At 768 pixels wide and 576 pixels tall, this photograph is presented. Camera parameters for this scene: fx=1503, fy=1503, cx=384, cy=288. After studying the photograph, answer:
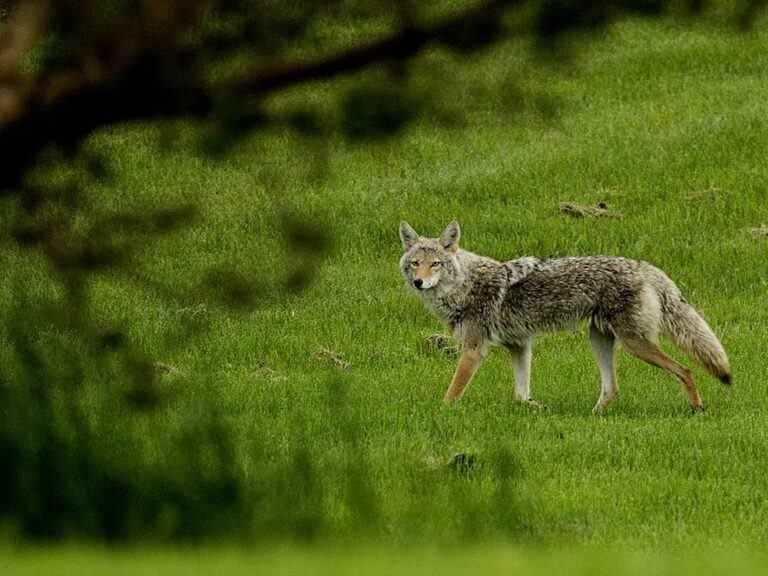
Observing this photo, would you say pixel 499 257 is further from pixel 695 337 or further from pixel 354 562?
→ pixel 354 562

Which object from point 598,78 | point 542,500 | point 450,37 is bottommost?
point 542,500

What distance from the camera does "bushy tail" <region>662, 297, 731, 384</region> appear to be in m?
12.0

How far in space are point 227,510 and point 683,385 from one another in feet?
22.6

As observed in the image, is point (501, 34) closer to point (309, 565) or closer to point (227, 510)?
point (309, 565)

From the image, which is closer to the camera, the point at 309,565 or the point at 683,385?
the point at 309,565

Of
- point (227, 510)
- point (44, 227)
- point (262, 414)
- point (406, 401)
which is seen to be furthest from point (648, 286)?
point (44, 227)

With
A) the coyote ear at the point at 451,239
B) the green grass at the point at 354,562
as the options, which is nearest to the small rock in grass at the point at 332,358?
the coyote ear at the point at 451,239

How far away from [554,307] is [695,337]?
4.39 feet

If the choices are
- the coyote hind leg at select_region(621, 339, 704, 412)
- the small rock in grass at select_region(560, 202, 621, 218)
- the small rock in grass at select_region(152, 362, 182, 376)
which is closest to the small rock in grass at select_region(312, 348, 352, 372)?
the small rock in grass at select_region(152, 362, 182, 376)

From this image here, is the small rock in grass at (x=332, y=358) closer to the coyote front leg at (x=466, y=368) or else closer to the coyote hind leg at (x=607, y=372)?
the coyote front leg at (x=466, y=368)

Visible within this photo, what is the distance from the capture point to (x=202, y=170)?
2234cm

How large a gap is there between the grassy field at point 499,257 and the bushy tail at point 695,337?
1.39 ft

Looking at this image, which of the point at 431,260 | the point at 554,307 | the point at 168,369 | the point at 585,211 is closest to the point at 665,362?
the point at 554,307

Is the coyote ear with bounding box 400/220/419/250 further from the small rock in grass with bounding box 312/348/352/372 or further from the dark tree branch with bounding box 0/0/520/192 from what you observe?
the dark tree branch with bounding box 0/0/520/192
